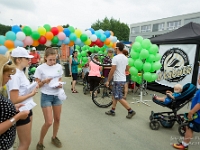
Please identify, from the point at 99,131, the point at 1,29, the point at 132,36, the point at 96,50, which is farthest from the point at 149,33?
the point at 99,131

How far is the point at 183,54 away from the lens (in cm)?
663

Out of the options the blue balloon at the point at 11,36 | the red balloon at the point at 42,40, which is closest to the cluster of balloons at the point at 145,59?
the red balloon at the point at 42,40

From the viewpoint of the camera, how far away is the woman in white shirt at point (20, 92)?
1906 millimetres

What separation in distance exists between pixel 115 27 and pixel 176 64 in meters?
41.4

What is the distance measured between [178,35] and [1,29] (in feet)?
100

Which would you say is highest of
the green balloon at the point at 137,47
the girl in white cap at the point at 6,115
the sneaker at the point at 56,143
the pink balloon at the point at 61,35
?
the pink balloon at the point at 61,35

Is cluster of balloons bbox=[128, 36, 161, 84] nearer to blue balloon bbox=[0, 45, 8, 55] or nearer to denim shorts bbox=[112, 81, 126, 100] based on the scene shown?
denim shorts bbox=[112, 81, 126, 100]

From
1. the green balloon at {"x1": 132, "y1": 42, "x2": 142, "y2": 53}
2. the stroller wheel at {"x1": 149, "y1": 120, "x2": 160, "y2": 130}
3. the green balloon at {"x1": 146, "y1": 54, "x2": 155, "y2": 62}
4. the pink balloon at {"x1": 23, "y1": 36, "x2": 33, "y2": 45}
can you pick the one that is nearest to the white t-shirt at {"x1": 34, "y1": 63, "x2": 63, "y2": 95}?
the stroller wheel at {"x1": 149, "y1": 120, "x2": 160, "y2": 130}

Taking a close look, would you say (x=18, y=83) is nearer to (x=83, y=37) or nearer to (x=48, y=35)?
(x=48, y=35)

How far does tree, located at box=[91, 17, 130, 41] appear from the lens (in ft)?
151

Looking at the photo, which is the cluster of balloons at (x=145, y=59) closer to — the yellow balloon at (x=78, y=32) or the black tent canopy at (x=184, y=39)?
the black tent canopy at (x=184, y=39)

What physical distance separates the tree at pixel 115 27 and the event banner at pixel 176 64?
39361mm

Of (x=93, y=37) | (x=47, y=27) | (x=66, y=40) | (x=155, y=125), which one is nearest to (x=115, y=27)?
(x=93, y=37)

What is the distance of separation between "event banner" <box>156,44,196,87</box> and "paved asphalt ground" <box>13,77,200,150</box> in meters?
2.69
